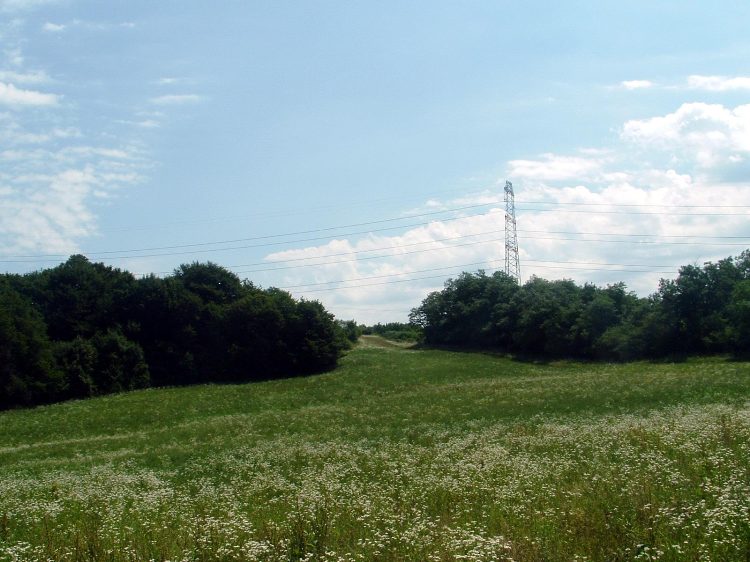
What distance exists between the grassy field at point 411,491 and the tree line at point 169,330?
29.4 metres

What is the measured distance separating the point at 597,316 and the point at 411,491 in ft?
204

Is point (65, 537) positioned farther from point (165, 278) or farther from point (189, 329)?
point (165, 278)

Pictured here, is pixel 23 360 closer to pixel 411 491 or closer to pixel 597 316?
pixel 411 491

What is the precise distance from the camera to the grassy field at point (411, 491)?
800 centimetres

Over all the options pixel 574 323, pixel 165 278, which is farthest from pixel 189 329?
pixel 574 323

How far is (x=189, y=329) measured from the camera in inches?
2800

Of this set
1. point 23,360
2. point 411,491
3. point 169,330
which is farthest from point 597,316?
point 411,491

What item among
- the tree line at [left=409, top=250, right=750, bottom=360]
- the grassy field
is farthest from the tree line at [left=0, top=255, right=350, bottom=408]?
the grassy field

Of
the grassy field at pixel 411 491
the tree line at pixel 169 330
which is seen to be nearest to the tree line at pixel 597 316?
the tree line at pixel 169 330

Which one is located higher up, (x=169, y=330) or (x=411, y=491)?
(x=169, y=330)

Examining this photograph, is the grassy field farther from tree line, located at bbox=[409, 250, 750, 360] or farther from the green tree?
tree line, located at bbox=[409, 250, 750, 360]

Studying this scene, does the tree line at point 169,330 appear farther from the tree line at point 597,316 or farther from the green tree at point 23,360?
the tree line at point 597,316

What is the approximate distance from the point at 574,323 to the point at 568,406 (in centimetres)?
4033

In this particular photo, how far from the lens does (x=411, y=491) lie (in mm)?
12164
